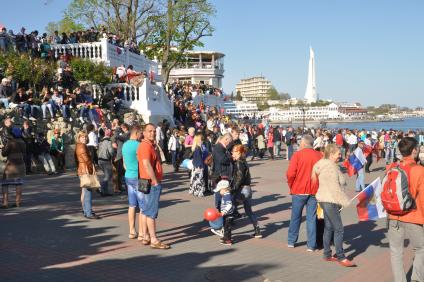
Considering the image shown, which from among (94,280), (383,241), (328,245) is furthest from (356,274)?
(94,280)

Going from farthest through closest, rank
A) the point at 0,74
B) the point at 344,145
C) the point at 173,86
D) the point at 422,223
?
1. the point at 173,86
2. the point at 344,145
3. the point at 0,74
4. the point at 422,223

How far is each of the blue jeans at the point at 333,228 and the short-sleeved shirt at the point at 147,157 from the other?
2.50m

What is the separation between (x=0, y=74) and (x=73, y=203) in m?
9.28

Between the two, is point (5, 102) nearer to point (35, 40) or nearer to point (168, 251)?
point (35, 40)

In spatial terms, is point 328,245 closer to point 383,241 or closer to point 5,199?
point 383,241

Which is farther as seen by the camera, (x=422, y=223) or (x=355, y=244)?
(x=355, y=244)

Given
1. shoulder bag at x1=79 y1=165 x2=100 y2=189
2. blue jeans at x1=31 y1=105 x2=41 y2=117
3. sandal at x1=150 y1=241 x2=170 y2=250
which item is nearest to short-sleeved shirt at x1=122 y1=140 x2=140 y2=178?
sandal at x1=150 y1=241 x2=170 y2=250

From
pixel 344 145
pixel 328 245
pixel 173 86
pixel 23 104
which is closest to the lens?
pixel 328 245

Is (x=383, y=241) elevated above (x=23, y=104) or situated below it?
below

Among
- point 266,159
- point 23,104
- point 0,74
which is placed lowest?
point 266,159

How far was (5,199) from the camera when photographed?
10.6 m

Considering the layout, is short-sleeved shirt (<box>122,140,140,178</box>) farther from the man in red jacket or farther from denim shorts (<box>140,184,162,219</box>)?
the man in red jacket

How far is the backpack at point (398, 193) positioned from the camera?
5.43 meters

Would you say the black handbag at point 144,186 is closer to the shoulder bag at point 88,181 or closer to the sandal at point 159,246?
the sandal at point 159,246
